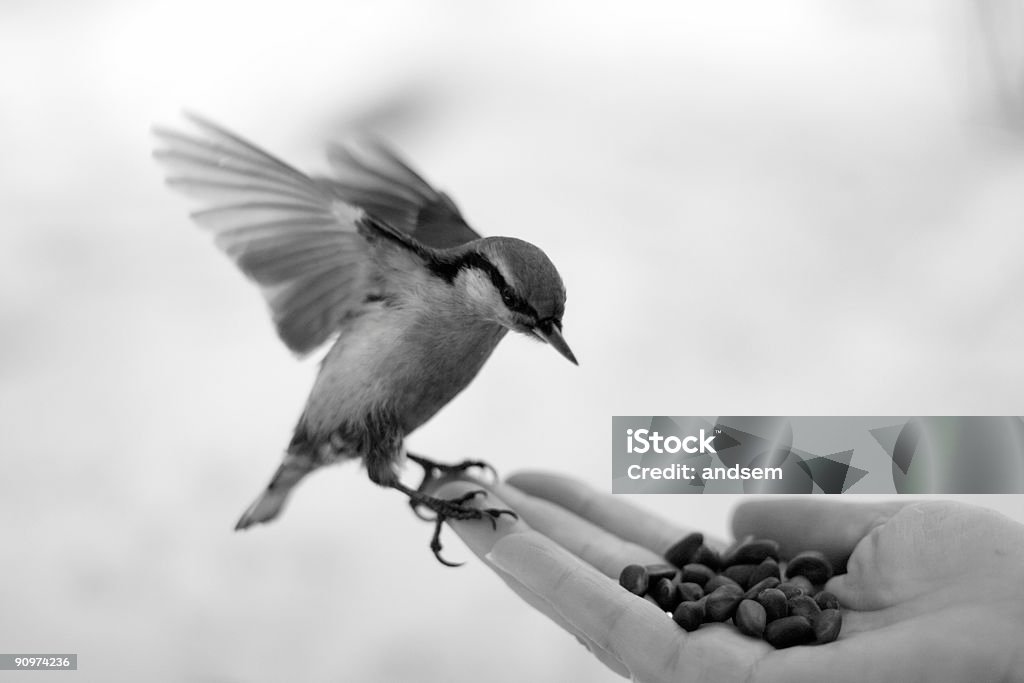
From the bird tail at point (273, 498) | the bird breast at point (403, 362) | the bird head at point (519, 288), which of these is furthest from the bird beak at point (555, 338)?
the bird tail at point (273, 498)

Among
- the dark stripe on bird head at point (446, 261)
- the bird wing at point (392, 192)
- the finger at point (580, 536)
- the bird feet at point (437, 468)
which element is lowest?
the finger at point (580, 536)

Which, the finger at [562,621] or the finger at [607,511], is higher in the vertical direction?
the finger at [607,511]

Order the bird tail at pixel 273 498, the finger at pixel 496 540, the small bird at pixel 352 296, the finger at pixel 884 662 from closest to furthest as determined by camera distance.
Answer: the finger at pixel 884 662 < the finger at pixel 496 540 < the small bird at pixel 352 296 < the bird tail at pixel 273 498

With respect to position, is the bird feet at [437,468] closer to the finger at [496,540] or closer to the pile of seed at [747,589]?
the finger at [496,540]

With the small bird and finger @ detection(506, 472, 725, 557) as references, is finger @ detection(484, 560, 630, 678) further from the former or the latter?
finger @ detection(506, 472, 725, 557)

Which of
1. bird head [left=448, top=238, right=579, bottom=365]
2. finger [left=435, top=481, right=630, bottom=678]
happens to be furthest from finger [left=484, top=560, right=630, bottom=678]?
bird head [left=448, top=238, right=579, bottom=365]

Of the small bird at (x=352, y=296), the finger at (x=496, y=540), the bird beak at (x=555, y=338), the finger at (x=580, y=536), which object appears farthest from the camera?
the finger at (x=580, y=536)

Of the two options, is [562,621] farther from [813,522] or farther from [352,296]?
[352,296]

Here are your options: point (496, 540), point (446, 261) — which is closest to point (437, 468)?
point (496, 540)
